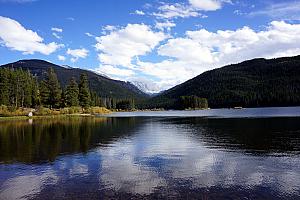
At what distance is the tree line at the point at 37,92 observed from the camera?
134m

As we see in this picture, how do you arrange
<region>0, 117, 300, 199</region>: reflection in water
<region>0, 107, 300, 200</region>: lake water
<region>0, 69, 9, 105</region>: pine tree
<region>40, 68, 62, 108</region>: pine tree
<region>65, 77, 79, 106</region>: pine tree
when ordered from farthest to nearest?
<region>65, 77, 79, 106</region>: pine tree
<region>40, 68, 62, 108</region>: pine tree
<region>0, 69, 9, 105</region>: pine tree
<region>0, 117, 300, 199</region>: reflection in water
<region>0, 107, 300, 200</region>: lake water

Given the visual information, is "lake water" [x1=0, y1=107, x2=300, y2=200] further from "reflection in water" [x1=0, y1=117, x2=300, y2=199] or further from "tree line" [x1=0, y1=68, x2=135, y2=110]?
"tree line" [x1=0, y1=68, x2=135, y2=110]

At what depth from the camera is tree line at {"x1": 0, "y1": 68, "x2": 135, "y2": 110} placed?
133625 millimetres

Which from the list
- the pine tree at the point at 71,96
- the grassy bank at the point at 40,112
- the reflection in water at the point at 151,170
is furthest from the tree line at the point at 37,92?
the reflection in water at the point at 151,170

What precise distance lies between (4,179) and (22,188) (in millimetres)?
3627

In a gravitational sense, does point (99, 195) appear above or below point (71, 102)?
below

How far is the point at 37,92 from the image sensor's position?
15262 centimetres

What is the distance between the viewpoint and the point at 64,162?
112 feet

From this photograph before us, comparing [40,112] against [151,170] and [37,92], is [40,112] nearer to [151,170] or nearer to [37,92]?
[37,92]

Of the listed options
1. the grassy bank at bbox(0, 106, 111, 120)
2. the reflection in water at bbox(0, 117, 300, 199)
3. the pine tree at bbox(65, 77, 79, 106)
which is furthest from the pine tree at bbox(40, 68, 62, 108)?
the reflection in water at bbox(0, 117, 300, 199)

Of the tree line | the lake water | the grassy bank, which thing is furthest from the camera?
the tree line

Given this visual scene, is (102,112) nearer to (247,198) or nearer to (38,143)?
(38,143)

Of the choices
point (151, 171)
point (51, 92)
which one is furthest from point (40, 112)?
point (151, 171)

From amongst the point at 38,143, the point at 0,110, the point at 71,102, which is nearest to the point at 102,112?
the point at 71,102
